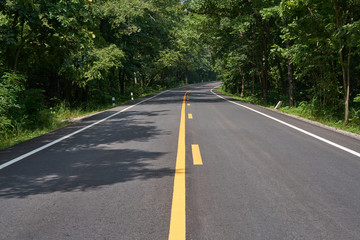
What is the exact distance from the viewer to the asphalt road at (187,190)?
3.17 metres

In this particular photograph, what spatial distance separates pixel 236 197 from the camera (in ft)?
13.1

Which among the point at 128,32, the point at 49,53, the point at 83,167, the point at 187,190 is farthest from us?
the point at 128,32

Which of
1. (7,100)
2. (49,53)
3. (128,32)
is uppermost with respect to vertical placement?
(128,32)

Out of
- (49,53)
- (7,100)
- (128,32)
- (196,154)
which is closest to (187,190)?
(196,154)

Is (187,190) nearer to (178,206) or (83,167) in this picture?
(178,206)

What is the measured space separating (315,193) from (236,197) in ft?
3.51

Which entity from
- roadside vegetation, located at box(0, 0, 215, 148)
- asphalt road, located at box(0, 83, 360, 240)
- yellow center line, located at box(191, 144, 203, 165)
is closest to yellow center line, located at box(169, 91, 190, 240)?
asphalt road, located at box(0, 83, 360, 240)

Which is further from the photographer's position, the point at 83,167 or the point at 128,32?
the point at 128,32

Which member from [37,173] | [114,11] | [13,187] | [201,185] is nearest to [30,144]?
[37,173]

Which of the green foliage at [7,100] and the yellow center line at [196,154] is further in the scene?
the green foliage at [7,100]

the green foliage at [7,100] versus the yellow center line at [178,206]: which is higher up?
the green foliage at [7,100]

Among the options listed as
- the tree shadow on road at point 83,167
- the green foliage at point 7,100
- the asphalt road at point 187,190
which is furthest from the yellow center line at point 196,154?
the green foliage at point 7,100

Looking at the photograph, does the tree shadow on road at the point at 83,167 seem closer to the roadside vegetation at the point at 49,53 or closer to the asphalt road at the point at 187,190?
the asphalt road at the point at 187,190

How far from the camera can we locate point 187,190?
4270 millimetres
